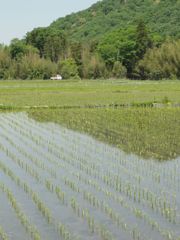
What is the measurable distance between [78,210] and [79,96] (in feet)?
73.9

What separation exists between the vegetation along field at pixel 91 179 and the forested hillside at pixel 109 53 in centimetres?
3626

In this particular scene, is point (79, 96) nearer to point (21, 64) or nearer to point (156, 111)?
point (156, 111)

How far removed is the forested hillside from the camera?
52.9 metres

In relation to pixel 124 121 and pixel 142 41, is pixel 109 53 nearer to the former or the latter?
pixel 142 41

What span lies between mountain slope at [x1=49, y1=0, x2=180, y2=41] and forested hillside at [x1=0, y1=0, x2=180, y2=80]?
17 centimetres

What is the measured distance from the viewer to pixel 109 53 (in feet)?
206

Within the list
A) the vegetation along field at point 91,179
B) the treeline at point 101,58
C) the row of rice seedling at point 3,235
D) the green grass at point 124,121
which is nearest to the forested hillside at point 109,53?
the treeline at point 101,58

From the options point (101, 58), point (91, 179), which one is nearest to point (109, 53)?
point (101, 58)

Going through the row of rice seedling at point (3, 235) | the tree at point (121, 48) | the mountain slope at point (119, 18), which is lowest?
the row of rice seedling at point (3, 235)

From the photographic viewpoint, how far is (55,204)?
678 centimetres

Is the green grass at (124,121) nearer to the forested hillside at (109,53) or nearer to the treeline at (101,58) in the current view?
the treeline at (101,58)

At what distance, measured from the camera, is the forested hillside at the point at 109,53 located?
52875 millimetres

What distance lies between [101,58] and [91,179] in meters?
53.2

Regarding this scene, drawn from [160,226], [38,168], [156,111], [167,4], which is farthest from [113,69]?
[160,226]
